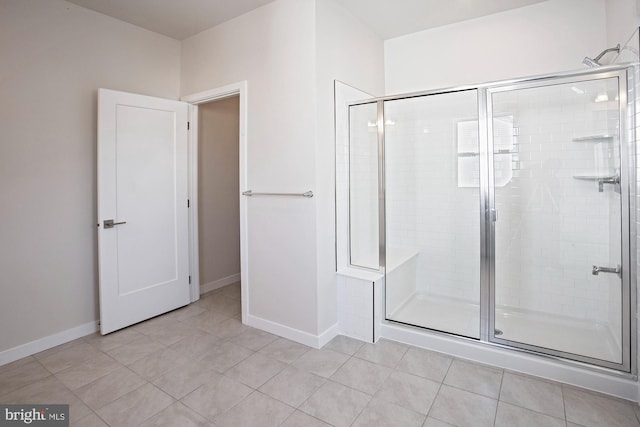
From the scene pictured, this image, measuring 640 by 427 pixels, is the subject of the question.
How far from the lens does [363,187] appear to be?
114 inches

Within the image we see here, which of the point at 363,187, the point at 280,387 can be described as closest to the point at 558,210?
the point at 363,187

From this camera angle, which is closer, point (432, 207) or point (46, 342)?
point (46, 342)

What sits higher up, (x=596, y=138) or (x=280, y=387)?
(x=596, y=138)

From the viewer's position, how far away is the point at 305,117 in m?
2.47

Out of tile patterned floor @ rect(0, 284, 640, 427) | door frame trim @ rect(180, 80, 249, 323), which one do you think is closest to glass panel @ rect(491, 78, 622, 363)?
tile patterned floor @ rect(0, 284, 640, 427)

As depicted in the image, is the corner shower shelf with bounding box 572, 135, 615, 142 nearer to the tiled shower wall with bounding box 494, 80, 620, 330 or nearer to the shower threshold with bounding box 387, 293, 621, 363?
the tiled shower wall with bounding box 494, 80, 620, 330

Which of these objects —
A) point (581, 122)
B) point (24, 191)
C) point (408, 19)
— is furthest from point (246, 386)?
point (408, 19)

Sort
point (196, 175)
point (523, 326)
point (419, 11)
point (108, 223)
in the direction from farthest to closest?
point (196, 175) → point (419, 11) → point (108, 223) → point (523, 326)

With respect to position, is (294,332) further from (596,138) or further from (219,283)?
(596,138)

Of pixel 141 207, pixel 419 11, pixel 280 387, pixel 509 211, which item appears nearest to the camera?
pixel 280 387

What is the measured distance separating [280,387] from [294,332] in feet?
2.01

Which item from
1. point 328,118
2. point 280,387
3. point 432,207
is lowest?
point 280,387

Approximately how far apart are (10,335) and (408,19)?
3.95m

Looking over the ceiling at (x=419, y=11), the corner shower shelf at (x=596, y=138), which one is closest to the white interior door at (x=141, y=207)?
the ceiling at (x=419, y=11)
